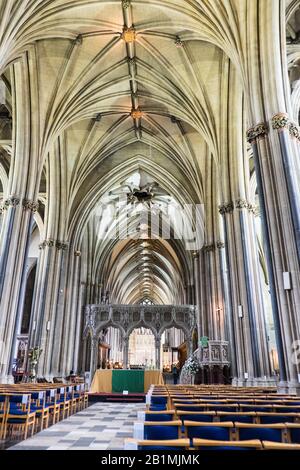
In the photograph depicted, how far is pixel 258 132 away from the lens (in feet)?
34.8

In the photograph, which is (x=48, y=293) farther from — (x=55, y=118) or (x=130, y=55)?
(x=130, y=55)

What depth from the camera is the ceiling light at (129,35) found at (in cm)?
1520

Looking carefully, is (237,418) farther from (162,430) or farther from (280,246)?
(280,246)

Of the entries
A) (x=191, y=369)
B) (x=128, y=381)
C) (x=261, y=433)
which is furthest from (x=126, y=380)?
(x=261, y=433)

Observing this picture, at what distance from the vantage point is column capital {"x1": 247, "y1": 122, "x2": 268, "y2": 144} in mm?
10531

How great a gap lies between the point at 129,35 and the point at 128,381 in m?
16.7

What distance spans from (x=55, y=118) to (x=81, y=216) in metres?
7.53

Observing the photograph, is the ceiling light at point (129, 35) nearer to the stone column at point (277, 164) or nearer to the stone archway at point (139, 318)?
the stone column at point (277, 164)

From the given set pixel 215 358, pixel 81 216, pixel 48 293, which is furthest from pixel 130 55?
pixel 215 358

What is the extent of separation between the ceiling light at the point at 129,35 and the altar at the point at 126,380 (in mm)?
16096

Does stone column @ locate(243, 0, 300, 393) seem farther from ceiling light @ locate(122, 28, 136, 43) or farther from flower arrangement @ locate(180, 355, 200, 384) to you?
flower arrangement @ locate(180, 355, 200, 384)

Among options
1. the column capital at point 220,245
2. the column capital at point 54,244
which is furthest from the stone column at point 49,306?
the column capital at point 220,245

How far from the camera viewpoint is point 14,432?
259 inches

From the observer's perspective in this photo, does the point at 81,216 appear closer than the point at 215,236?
No
